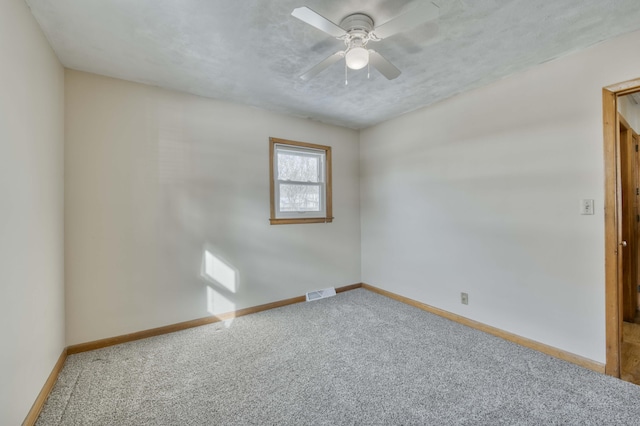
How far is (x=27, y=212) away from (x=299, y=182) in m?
2.61

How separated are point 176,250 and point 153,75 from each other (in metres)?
1.69

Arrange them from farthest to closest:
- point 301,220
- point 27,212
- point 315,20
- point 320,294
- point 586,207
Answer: point 320,294 < point 301,220 < point 586,207 < point 27,212 < point 315,20

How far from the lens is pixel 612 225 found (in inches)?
78.4

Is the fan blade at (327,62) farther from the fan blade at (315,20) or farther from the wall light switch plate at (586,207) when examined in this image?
the wall light switch plate at (586,207)

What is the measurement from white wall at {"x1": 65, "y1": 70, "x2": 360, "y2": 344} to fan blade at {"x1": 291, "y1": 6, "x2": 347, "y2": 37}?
6.36 ft

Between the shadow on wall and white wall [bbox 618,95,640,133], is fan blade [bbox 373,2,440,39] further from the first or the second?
the shadow on wall

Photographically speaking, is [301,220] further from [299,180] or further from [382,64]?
[382,64]

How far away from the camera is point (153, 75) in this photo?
2.52m

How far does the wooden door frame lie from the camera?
199cm

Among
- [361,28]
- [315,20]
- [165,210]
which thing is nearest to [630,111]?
[361,28]

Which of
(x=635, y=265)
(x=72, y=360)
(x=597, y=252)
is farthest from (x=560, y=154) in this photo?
(x=72, y=360)

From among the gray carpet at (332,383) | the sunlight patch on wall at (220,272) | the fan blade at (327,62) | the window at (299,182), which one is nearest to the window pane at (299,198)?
the window at (299,182)

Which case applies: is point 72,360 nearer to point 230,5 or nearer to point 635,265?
point 230,5

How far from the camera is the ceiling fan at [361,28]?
4.69 ft
